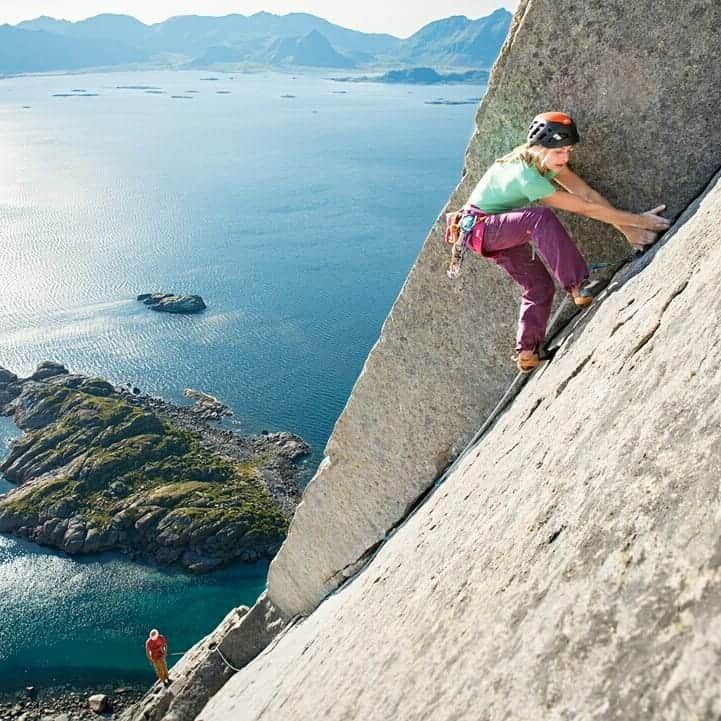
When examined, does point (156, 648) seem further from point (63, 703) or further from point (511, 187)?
point (511, 187)

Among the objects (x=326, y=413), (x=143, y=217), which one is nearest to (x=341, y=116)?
(x=143, y=217)

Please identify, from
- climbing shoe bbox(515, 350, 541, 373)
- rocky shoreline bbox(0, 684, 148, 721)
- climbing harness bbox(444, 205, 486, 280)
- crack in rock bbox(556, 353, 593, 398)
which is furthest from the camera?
rocky shoreline bbox(0, 684, 148, 721)

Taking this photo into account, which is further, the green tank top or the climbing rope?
the climbing rope

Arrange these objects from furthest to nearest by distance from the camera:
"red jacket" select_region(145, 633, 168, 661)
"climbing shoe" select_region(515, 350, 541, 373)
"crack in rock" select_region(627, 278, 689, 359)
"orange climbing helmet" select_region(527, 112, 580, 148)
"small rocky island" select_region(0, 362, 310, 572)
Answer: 1. "small rocky island" select_region(0, 362, 310, 572)
2. "red jacket" select_region(145, 633, 168, 661)
3. "climbing shoe" select_region(515, 350, 541, 373)
4. "orange climbing helmet" select_region(527, 112, 580, 148)
5. "crack in rock" select_region(627, 278, 689, 359)

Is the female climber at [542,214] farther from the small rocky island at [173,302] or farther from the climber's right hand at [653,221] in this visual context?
the small rocky island at [173,302]

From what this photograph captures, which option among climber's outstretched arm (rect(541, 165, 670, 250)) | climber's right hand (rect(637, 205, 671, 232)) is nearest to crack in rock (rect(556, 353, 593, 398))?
climber's outstretched arm (rect(541, 165, 670, 250))

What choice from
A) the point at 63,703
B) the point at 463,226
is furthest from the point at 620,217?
the point at 63,703

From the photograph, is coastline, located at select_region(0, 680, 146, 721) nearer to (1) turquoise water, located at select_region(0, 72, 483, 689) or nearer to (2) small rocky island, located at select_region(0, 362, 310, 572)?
(1) turquoise water, located at select_region(0, 72, 483, 689)
